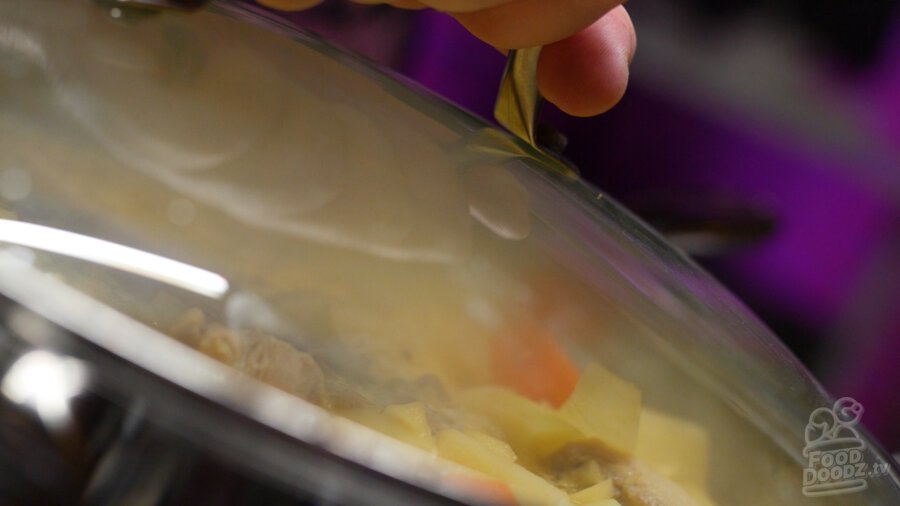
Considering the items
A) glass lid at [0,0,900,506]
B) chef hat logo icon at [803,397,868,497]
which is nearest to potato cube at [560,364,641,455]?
glass lid at [0,0,900,506]

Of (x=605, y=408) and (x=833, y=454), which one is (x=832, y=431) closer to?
(x=833, y=454)

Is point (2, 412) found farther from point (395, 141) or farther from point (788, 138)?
point (788, 138)

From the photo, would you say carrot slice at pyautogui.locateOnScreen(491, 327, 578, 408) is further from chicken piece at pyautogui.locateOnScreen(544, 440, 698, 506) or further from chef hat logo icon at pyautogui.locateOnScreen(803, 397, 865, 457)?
chef hat logo icon at pyautogui.locateOnScreen(803, 397, 865, 457)

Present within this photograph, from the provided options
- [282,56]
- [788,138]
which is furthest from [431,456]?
[788,138]

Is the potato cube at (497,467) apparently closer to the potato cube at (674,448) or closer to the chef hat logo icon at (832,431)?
the potato cube at (674,448)

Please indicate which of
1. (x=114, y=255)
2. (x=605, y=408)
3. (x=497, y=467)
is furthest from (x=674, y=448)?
(x=114, y=255)
